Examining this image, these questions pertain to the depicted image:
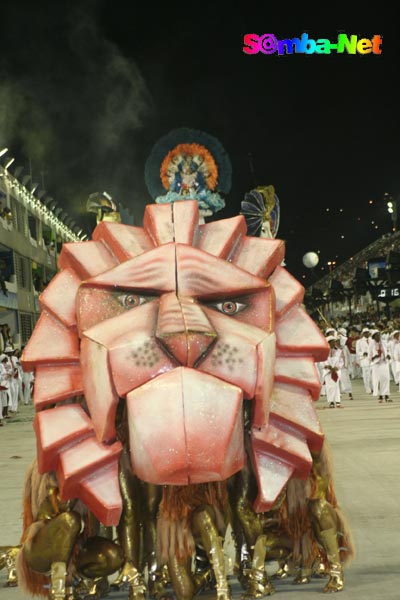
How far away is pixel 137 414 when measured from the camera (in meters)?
3.81

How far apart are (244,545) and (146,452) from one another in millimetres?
1253

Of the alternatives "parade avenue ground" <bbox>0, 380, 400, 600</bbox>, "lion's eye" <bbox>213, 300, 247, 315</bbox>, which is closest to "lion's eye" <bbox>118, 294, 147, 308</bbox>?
"lion's eye" <bbox>213, 300, 247, 315</bbox>

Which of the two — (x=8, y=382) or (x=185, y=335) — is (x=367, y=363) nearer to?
(x=8, y=382)

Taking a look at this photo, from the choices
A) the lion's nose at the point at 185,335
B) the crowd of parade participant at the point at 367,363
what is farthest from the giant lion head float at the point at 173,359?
the crowd of parade participant at the point at 367,363

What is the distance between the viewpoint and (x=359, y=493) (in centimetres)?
829

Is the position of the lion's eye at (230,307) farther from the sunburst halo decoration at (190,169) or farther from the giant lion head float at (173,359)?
the sunburst halo decoration at (190,169)

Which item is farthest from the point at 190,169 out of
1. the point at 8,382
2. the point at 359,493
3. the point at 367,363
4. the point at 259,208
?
the point at 259,208

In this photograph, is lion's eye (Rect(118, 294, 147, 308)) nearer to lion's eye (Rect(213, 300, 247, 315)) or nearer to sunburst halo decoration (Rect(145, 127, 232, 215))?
lion's eye (Rect(213, 300, 247, 315))

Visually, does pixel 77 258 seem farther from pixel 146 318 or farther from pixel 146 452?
pixel 146 452

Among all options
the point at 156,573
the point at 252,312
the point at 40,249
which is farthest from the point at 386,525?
the point at 40,249

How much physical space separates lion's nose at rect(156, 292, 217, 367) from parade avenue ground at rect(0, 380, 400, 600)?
5.12 feet

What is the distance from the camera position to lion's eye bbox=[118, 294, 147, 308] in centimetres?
419

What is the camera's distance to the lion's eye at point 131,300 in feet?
13.7

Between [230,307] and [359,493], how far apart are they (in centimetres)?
460
